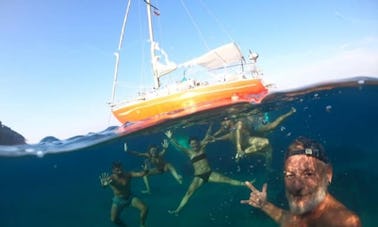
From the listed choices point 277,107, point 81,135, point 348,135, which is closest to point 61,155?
point 81,135

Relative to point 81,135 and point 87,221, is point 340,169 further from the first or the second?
point 87,221

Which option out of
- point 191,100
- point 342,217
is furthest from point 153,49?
point 342,217

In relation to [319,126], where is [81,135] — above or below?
above

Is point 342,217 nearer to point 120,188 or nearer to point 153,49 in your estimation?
point 120,188

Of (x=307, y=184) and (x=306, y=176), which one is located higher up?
(x=306, y=176)

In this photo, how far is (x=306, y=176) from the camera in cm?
733

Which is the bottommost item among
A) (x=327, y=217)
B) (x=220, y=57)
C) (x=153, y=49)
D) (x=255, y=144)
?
(x=255, y=144)

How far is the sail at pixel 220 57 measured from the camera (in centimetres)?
1969

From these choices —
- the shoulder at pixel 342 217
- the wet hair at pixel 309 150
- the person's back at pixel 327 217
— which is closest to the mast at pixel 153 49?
the wet hair at pixel 309 150

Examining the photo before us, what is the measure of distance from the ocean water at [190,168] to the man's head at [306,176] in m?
9.52

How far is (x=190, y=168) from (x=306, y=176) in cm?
1926

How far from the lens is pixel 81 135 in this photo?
15.7 meters

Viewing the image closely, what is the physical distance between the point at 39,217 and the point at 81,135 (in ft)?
59.3

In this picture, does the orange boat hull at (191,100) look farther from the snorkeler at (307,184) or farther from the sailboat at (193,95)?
the snorkeler at (307,184)
